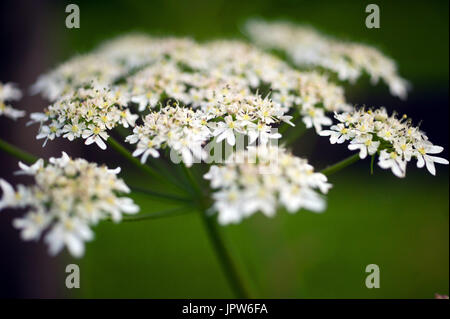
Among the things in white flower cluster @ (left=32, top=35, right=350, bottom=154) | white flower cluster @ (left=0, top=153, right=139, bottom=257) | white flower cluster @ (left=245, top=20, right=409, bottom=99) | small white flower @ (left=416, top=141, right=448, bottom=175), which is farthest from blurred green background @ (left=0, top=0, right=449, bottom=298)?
small white flower @ (left=416, top=141, right=448, bottom=175)

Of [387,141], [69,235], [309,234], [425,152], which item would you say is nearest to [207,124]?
[69,235]

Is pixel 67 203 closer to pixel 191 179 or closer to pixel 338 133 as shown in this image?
pixel 191 179

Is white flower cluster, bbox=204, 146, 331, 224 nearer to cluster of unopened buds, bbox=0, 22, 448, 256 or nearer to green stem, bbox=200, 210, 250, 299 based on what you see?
cluster of unopened buds, bbox=0, 22, 448, 256

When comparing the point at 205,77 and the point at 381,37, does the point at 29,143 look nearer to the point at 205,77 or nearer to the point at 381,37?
the point at 205,77

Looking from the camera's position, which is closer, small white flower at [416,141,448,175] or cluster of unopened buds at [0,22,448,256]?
cluster of unopened buds at [0,22,448,256]

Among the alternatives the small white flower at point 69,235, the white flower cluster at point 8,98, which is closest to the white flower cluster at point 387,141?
the small white flower at point 69,235

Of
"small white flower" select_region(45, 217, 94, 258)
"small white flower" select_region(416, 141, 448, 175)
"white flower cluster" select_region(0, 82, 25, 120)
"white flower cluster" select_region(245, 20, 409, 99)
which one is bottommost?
"small white flower" select_region(45, 217, 94, 258)
